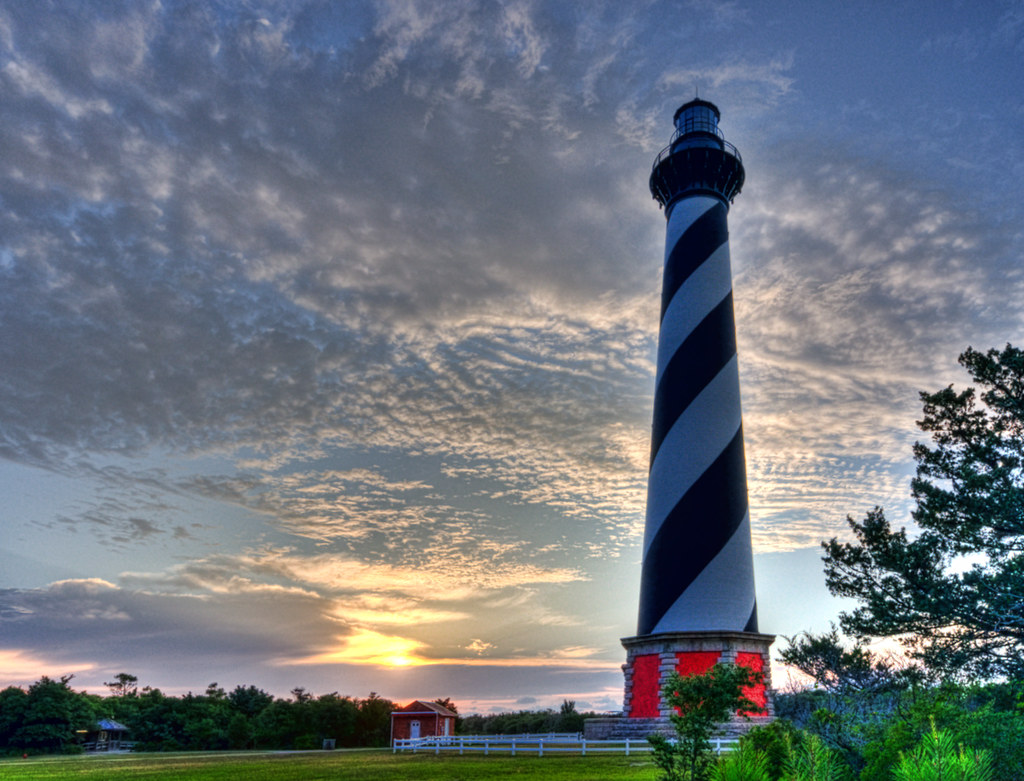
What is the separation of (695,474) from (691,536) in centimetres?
239

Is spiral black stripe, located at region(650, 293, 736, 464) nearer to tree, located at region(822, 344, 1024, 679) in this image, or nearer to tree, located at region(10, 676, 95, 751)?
tree, located at region(822, 344, 1024, 679)

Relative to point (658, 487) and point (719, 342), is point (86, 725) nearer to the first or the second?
point (658, 487)

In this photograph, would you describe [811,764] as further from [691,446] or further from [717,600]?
[691,446]

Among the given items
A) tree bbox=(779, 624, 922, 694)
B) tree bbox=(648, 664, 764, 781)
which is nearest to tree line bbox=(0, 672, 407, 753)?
tree bbox=(779, 624, 922, 694)

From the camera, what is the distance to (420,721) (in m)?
40.9

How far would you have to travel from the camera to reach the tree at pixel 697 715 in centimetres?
750

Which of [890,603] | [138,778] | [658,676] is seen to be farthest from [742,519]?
[138,778]

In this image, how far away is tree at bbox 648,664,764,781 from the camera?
750 cm

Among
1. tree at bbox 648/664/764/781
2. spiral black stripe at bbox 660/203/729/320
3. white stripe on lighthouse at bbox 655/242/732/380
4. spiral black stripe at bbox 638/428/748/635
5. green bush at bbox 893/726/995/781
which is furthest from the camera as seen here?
spiral black stripe at bbox 660/203/729/320

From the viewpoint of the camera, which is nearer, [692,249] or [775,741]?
[775,741]

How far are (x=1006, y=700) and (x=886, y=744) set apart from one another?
8.19m

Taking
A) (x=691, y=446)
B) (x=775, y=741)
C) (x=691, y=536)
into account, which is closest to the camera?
(x=775, y=741)

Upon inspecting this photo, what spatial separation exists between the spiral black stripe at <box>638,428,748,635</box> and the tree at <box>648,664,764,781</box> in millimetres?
14842


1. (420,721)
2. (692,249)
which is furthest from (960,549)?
(420,721)
